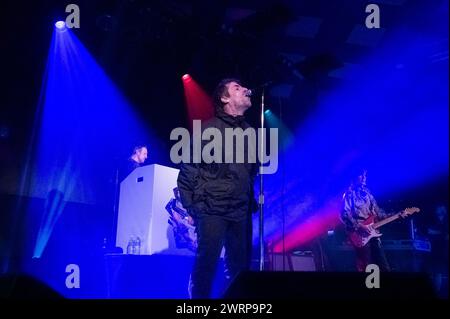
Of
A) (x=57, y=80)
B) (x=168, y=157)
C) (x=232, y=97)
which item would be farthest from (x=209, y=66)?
(x=232, y=97)

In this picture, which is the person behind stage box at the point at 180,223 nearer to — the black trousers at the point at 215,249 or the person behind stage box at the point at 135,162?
the person behind stage box at the point at 135,162

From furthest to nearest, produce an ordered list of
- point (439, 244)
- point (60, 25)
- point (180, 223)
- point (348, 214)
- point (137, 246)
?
point (348, 214)
point (439, 244)
point (60, 25)
point (180, 223)
point (137, 246)

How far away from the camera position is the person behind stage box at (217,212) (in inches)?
108

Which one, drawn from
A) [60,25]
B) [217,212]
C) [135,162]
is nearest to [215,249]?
[217,212]

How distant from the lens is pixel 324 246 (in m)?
5.63

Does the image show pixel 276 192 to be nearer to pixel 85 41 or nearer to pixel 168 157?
pixel 168 157

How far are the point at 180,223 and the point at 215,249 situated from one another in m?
1.22

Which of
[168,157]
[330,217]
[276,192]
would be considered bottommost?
[330,217]

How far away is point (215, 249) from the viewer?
277 centimetres

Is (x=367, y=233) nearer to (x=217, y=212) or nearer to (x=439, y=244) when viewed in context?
(x=439, y=244)

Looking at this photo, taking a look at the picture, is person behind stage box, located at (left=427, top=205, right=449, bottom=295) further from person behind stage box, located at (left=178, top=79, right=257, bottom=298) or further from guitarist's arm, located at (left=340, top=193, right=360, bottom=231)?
person behind stage box, located at (left=178, top=79, right=257, bottom=298)

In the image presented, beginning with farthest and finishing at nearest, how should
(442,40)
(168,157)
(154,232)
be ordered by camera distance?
(168,157), (442,40), (154,232)

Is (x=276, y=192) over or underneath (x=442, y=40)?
underneath

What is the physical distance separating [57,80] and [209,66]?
2055mm
